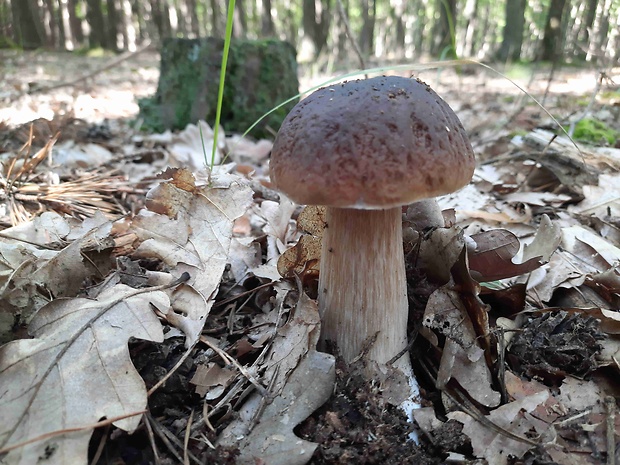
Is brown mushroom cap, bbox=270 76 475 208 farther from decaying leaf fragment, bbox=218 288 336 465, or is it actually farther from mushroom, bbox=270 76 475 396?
decaying leaf fragment, bbox=218 288 336 465

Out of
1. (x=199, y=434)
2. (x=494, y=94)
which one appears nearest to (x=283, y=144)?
(x=199, y=434)

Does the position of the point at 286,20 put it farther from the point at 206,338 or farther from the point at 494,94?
the point at 206,338

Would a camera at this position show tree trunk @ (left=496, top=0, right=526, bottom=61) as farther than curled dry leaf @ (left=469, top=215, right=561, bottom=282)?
Yes

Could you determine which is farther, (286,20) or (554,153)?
(286,20)

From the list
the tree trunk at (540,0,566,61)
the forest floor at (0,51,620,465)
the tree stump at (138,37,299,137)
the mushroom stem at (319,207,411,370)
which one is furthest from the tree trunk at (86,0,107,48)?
the mushroom stem at (319,207,411,370)

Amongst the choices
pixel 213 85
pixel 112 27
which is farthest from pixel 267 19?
pixel 213 85

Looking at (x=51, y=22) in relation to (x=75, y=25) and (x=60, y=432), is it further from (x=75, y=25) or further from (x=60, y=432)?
(x=60, y=432)

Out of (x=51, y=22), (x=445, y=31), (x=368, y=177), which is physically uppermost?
(x=51, y=22)
